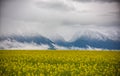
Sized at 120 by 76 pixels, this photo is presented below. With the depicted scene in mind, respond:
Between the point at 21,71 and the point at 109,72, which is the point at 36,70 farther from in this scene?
the point at 109,72

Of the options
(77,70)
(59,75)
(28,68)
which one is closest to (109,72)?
(77,70)

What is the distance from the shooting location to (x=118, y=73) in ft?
30.9

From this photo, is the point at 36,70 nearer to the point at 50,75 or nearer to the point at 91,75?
the point at 50,75

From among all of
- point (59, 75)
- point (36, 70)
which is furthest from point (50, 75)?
point (36, 70)

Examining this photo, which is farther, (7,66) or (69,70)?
(7,66)

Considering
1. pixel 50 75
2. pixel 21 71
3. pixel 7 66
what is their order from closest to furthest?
pixel 50 75 < pixel 21 71 < pixel 7 66

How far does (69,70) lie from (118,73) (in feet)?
4.86

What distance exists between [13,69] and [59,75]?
5.44ft

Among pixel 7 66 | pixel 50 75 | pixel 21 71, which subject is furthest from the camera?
pixel 7 66

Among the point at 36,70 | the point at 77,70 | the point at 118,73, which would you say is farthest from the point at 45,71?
the point at 118,73

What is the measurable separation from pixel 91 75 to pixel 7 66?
9.53 ft

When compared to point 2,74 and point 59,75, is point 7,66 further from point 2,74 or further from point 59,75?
point 59,75

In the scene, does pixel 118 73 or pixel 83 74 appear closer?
pixel 83 74

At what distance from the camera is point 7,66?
10.2 m
